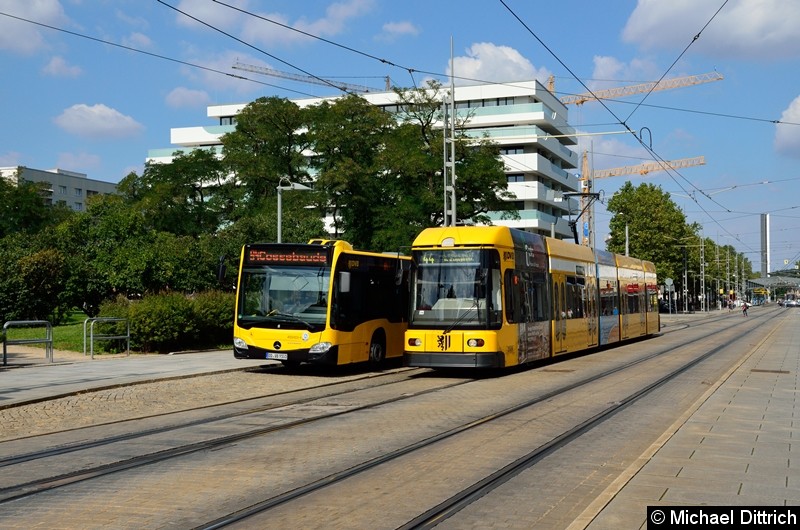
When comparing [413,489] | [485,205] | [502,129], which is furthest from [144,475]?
[502,129]

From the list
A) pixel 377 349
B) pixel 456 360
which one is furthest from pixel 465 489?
pixel 377 349

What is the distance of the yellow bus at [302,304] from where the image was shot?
19547 millimetres

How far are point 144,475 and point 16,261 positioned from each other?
29581 mm

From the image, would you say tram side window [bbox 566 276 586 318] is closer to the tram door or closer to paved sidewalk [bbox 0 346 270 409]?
the tram door

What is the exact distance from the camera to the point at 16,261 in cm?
3522

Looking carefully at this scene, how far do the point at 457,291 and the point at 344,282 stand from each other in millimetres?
2714

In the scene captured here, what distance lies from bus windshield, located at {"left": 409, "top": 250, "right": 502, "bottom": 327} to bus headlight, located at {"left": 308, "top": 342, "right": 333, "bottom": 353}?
6.22 feet

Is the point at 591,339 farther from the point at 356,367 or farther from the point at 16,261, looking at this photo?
the point at 16,261

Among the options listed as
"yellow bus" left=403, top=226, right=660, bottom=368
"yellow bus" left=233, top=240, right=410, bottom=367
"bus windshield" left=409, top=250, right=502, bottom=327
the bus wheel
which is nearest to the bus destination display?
"yellow bus" left=233, top=240, right=410, bottom=367

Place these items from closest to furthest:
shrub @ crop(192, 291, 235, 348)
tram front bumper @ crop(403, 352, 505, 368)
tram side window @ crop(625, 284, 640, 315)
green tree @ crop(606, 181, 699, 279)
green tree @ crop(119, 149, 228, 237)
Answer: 1. tram front bumper @ crop(403, 352, 505, 368)
2. shrub @ crop(192, 291, 235, 348)
3. tram side window @ crop(625, 284, 640, 315)
4. green tree @ crop(119, 149, 228, 237)
5. green tree @ crop(606, 181, 699, 279)

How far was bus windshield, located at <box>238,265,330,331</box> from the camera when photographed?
64.5ft

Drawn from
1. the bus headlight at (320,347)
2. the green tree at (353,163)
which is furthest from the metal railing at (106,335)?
the green tree at (353,163)

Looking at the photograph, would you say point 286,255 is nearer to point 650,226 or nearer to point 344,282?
point 344,282

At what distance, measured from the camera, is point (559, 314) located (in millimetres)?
23781
